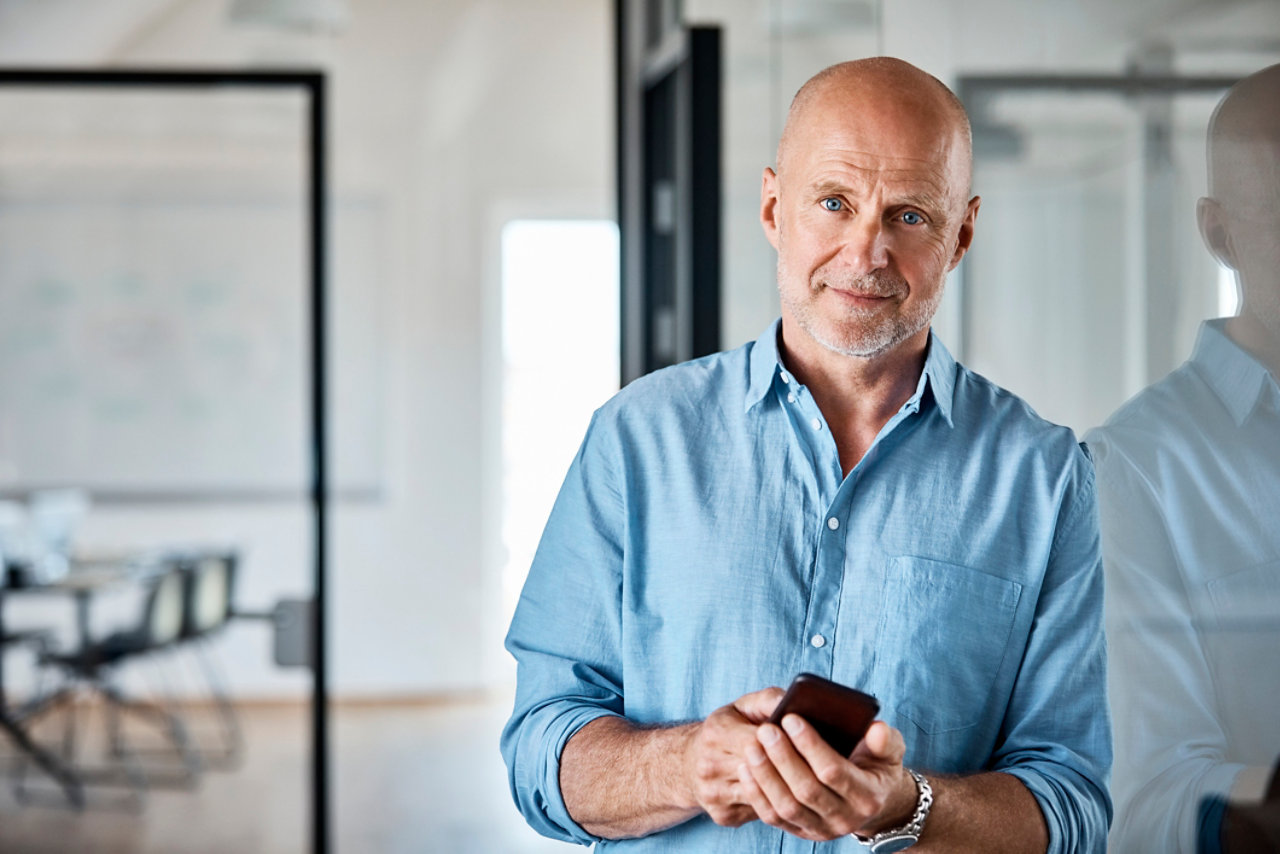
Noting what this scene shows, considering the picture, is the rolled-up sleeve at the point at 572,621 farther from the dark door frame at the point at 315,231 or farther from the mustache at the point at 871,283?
the dark door frame at the point at 315,231

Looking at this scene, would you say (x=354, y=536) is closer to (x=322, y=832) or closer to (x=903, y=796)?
(x=322, y=832)

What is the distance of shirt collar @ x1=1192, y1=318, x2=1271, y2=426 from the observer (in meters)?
0.88

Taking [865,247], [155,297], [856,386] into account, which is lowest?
[856,386]

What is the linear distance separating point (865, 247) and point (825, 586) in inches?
11.1

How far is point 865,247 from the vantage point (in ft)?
2.94

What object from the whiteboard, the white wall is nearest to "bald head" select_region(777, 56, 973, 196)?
the whiteboard

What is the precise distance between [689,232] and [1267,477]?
49.7 inches

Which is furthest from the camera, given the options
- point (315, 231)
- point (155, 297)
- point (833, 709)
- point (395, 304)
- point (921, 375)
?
point (395, 304)

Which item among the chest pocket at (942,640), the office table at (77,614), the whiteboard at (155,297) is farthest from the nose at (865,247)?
the office table at (77,614)

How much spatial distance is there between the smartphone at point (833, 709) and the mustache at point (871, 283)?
0.33 meters

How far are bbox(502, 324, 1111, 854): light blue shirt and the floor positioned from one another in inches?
74.5

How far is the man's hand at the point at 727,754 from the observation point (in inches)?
30.3

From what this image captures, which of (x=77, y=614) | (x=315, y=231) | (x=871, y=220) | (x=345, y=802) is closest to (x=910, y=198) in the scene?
(x=871, y=220)

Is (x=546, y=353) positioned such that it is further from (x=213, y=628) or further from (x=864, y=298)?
(x=864, y=298)
